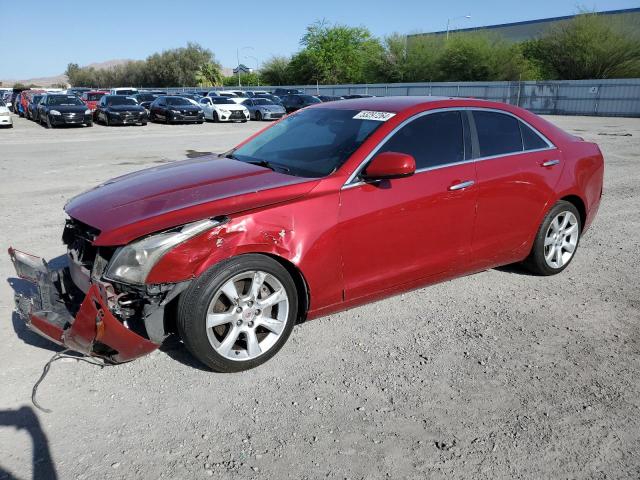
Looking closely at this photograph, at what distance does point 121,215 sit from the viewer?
328 cm

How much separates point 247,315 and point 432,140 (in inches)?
79.0

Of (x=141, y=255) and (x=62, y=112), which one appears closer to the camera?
(x=141, y=255)

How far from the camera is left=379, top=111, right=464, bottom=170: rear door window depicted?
3965 mm

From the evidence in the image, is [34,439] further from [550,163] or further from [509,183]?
[550,163]

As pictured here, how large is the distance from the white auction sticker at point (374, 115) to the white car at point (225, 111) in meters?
25.9

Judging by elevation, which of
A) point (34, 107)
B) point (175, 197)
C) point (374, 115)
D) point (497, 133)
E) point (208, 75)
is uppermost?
point (208, 75)

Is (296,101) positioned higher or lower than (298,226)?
lower

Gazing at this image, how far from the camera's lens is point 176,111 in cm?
2748

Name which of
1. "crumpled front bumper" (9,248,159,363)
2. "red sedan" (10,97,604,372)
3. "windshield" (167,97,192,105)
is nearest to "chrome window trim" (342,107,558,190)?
"red sedan" (10,97,604,372)

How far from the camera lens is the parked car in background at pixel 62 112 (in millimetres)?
23734

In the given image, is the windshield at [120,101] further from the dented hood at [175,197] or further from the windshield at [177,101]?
the dented hood at [175,197]

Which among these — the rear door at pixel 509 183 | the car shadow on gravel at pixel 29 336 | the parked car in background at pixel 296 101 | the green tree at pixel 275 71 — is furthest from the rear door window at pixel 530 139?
the green tree at pixel 275 71

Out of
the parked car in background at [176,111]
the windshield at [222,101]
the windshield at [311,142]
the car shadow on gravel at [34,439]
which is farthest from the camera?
the windshield at [222,101]

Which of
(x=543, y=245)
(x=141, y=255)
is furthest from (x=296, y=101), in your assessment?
(x=141, y=255)
